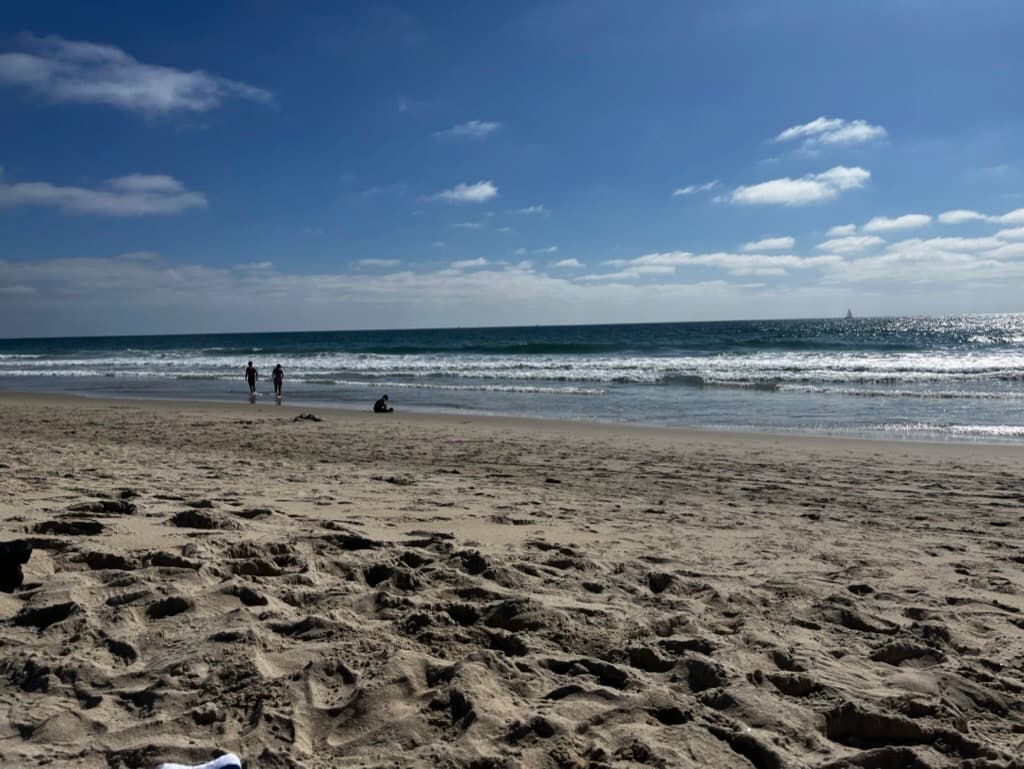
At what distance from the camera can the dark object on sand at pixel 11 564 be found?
3842 mm

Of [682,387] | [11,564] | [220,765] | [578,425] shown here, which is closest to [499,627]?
[220,765]

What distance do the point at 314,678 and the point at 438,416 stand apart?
14458 mm

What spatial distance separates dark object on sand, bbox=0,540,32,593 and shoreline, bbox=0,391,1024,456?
1039cm

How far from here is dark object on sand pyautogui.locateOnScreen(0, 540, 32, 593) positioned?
151 inches

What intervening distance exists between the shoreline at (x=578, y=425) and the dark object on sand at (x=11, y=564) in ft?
34.1

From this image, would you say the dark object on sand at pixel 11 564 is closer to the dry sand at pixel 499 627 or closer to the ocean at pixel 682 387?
the dry sand at pixel 499 627

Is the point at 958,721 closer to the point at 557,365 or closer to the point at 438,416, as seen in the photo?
the point at 438,416

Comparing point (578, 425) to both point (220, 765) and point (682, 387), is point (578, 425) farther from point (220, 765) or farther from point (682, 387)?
point (220, 765)

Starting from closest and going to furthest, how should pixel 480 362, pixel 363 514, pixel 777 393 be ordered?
pixel 363 514
pixel 777 393
pixel 480 362

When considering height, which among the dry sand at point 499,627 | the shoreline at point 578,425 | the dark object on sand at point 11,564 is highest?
the dark object on sand at point 11,564

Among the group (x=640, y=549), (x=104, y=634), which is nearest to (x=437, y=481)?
(x=640, y=549)

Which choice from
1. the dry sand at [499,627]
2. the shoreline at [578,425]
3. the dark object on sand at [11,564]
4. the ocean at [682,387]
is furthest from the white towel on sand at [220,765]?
the ocean at [682,387]

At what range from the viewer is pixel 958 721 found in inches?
110

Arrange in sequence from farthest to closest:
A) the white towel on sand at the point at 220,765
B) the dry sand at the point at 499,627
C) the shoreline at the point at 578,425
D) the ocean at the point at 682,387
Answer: the ocean at the point at 682,387
the shoreline at the point at 578,425
the dry sand at the point at 499,627
the white towel on sand at the point at 220,765
